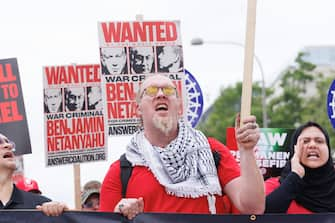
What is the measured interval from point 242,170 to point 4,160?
1.72 metres

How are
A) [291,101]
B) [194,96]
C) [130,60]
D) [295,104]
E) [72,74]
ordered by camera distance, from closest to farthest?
[130,60], [72,74], [194,96], [295,104], [291,101]

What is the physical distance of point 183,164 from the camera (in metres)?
5.08

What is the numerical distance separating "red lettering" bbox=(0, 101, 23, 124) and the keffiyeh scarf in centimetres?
243

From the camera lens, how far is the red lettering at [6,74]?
755cm

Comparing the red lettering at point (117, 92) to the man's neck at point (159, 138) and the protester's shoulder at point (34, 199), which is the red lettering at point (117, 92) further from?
the man's neck at point (159, 138)

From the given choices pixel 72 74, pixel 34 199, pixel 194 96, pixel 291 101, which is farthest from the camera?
pixel 291 101

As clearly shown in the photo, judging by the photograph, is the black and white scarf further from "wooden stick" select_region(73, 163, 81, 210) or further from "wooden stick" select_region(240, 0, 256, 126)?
"wooden stick" select_region(73, 163, 81, 210)

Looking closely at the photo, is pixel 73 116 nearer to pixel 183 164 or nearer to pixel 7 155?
pixel 7 155

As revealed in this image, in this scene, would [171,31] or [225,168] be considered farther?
[171,31]

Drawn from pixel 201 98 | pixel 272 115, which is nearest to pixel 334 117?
pixel 201 98

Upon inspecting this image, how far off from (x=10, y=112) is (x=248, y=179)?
3.22 meters

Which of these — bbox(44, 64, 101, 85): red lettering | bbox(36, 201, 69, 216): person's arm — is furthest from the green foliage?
bbox(36, 201, 69, 216): person's arm

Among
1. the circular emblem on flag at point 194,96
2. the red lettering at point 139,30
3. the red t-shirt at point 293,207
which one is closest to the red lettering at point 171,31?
the red lettering at point 139,30

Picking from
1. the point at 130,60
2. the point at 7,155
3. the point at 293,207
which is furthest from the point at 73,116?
the point at 293,207
